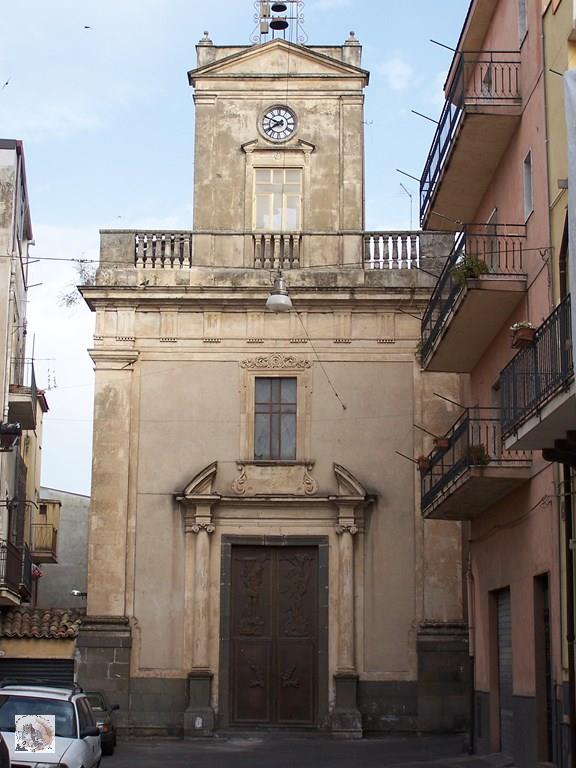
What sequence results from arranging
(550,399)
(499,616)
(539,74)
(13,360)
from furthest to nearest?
(13,360), (499,616), (539,74), (550,399)

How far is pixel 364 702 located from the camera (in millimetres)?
27641

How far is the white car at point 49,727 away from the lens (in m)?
15.4

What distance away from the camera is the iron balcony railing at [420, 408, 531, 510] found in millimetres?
19219

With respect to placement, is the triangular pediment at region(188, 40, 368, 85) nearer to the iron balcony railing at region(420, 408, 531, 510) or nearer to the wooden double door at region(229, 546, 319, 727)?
the iron balcony railing at region(420, 408, 531, 510)

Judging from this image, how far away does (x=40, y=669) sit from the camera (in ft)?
94.8

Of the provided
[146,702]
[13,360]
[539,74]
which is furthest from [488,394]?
[13,360]

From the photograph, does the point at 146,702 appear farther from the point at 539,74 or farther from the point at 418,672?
the point at 539,74

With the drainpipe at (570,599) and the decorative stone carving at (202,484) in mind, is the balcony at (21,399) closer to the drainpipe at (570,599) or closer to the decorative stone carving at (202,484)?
the decorative stone carving at (202,484)

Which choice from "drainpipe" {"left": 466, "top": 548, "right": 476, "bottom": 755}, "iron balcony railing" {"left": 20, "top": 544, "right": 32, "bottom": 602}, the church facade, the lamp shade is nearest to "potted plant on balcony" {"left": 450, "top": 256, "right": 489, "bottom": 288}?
"drainpipe" {"left": 466, "top": 548, "right": 476, "bottom": 755}

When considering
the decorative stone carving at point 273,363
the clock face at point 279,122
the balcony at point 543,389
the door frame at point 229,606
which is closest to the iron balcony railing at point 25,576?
the door frame at point 229,606

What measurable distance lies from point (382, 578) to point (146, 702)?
5.62 m

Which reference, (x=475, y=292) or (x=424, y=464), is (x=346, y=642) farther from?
(x=475, y=292)

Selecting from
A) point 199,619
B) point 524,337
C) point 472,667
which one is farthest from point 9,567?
point 524,337

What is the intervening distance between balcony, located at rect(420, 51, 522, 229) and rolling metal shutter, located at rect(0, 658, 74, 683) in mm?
12755
